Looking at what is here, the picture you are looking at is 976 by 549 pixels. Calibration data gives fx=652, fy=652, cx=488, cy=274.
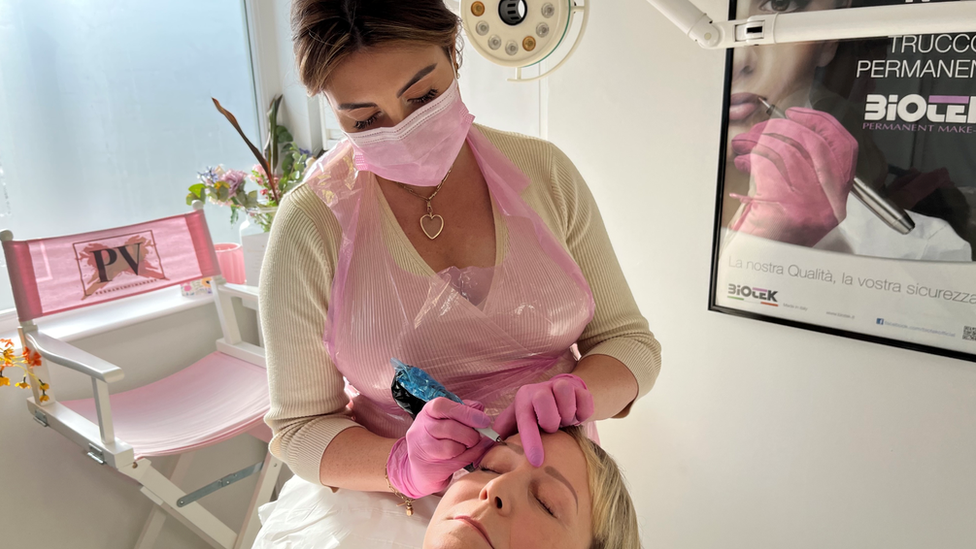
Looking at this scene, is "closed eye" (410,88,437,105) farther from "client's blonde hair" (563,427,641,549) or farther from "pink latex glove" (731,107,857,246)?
"pink latex glove" (731,107,857,246)

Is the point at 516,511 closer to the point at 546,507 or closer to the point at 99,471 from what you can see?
the point at 546,507

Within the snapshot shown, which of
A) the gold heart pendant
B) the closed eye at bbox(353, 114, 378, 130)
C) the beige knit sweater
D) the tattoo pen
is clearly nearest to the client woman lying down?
the beige knit sweater

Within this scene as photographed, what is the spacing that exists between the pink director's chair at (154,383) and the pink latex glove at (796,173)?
57.2 inches

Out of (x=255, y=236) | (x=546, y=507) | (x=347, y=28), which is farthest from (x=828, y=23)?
(x=255, y=236)

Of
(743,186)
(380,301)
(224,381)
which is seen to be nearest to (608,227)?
(743,186)

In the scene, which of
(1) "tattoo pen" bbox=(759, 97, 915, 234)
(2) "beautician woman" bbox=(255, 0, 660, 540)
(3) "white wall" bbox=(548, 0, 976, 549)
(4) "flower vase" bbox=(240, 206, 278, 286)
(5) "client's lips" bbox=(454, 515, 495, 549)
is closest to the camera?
(5) "client's lips" bbox=(454, 515, 495, 549)

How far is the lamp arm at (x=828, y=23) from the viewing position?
947 millimetres

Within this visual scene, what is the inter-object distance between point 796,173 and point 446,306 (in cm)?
86

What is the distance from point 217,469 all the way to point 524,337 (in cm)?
164

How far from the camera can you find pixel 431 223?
1193 mm

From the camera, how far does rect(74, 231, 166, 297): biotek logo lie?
75.2 inches

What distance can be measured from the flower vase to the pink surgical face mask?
3.82 ft

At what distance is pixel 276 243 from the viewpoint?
3.62 ft

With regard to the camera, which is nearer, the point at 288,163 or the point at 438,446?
the point at 438,446
